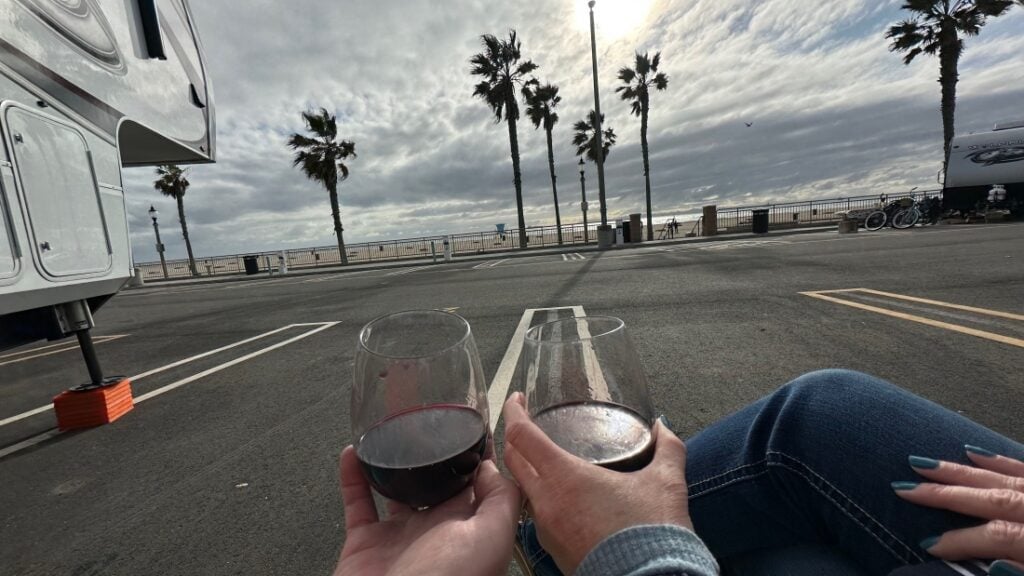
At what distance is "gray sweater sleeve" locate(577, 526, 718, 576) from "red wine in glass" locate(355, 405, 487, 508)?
273 mm

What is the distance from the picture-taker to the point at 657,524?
0.66 metres

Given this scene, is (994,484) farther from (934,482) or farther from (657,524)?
(657,524)

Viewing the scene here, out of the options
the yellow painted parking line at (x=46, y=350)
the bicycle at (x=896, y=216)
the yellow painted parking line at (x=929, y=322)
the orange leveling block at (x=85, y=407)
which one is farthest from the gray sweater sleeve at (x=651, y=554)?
the bicycle at (x=896, y=216)

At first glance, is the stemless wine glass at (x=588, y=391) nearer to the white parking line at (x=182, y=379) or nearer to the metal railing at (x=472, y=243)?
the white parking line at (x=182, y=379)

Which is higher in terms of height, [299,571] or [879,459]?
[879,459]

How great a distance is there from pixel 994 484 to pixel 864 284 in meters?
7.31

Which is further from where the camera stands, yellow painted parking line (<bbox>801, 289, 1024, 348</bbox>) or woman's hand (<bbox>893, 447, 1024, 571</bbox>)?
yellow painted parking line (<bbox>801, 289, 1024, 348</bbox>)

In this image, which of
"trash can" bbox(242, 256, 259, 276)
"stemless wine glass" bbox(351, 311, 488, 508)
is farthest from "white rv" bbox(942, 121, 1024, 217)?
"trash can" bbox(242, 256, 259, 276)

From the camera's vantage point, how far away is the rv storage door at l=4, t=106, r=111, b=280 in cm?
258

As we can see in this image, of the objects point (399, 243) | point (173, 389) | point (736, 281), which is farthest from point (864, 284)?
point (399, 243)

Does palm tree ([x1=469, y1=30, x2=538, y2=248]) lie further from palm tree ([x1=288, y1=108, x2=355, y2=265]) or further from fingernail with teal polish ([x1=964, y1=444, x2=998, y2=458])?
fingernail with teal polish ([x1=964, y1=444, x2=998, y2=458])

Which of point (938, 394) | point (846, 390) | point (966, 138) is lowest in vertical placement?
point (938, 394)

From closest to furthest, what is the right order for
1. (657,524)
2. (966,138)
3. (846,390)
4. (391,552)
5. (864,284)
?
1. (657,524)
2. (391,552)
3. (846,390)
4. (864,284)
5. (966,138)

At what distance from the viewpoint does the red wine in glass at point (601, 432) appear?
78 centimetres
